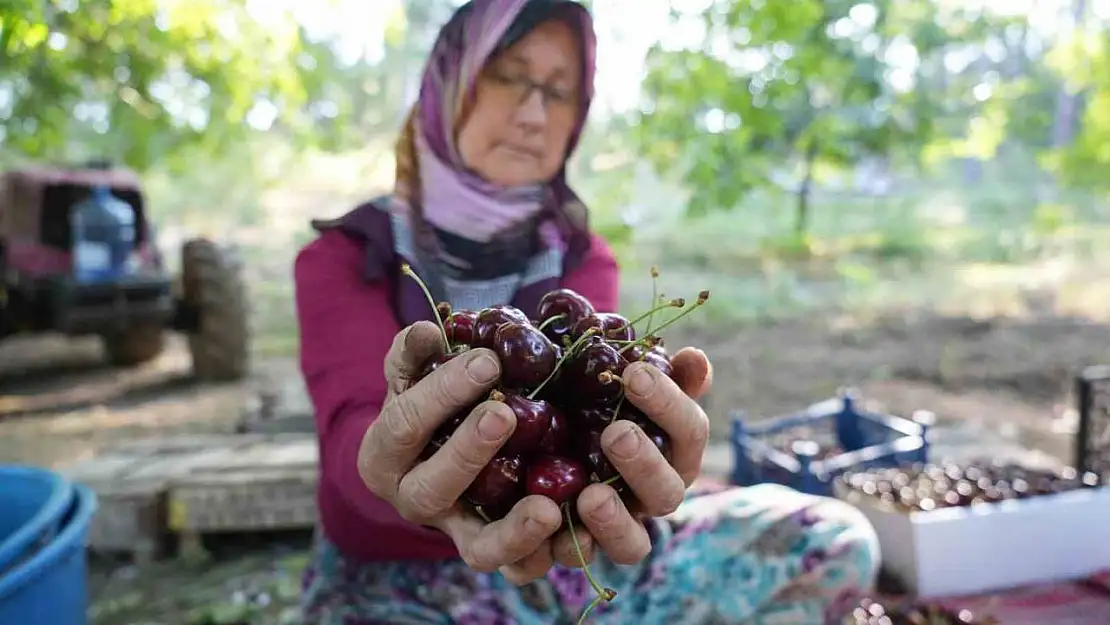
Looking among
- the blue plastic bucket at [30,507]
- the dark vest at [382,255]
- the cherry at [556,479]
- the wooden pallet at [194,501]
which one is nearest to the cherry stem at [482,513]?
the cherry at [556,479]

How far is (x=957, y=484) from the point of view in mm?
2203

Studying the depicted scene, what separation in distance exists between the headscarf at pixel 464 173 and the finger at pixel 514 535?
0.76 m

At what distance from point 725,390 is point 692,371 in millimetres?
4301

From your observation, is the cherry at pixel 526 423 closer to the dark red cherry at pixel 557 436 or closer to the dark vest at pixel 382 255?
the dark red cherry at pixel 557 436

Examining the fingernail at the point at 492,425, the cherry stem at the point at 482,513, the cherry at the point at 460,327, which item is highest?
the cherry at the point at 460,327

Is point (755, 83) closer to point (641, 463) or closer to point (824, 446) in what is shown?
point (824, 446)

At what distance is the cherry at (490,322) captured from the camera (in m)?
1.10

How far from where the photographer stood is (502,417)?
94cm

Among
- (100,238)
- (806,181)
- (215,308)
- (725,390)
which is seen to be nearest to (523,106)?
(725,390)

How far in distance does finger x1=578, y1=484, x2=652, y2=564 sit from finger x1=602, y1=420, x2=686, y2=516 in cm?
3

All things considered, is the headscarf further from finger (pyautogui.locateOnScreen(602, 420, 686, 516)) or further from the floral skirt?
finger (pyautogui.locateOnScreen(602, 420, 686, 516))

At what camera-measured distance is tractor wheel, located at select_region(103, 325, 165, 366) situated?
600cm

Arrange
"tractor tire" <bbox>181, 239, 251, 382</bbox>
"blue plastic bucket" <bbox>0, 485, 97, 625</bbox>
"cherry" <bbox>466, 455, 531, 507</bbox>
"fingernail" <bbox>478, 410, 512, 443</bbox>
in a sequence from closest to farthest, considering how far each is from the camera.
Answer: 1. "fingernail" <bbox>478, 410, 512, 443</bbox>
2. "cherry" <bbox>466, 455, 531, 507</bbox>
3. "blue plastic bucket" <bbox>0, 485, 97, 625</bbox>
4. "tractor tire" <bbox>181, 239, 251, 382</bbox>

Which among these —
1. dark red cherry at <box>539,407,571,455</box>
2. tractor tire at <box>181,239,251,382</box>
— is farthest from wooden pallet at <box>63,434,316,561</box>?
tractor tire at <box>181,239,251,382</box>
